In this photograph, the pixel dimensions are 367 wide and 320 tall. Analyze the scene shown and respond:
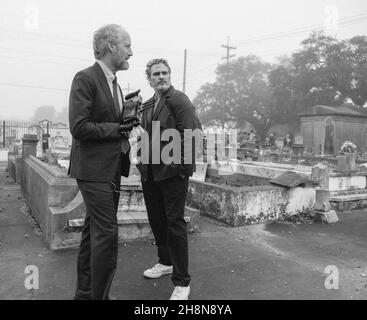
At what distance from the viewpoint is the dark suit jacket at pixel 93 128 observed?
2.53 m

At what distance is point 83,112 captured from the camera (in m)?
2.53

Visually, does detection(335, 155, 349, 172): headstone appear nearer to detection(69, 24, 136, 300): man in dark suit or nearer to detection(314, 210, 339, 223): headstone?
detection(314, 210, 339, 223): headstone

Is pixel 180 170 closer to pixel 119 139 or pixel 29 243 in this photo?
pixel 119 139

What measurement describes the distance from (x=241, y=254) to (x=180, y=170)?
70.7 inches

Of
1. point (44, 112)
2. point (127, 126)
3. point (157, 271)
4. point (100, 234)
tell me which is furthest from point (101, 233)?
point (44, 112)

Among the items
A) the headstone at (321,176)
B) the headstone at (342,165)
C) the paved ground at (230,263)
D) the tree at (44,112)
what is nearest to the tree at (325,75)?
the headstone at (342,165)

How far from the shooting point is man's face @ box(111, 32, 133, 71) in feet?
8.79

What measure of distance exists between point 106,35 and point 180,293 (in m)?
2.03

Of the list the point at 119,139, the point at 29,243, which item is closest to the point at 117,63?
the point at 119,139

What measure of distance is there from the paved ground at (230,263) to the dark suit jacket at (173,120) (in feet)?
3.40

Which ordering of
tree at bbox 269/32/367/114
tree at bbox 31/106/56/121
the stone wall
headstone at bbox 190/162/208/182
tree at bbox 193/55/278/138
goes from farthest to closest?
1. tree at bbox 31/106/56/121
2. tree at bbox 193/55/278/138
3. tree at bbox 269/32/367/114
4. headstone at bbox 190/162/208/182
5. the stone wall

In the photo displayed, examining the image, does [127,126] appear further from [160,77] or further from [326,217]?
[326,217]

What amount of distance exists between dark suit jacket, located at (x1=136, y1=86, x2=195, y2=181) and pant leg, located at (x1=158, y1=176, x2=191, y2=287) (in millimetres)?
84

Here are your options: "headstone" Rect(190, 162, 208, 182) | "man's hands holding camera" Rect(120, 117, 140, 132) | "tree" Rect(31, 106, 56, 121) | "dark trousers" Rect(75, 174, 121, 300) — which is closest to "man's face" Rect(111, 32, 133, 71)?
"man's hands holding camera" Rect(120, 117, 140, 132)
